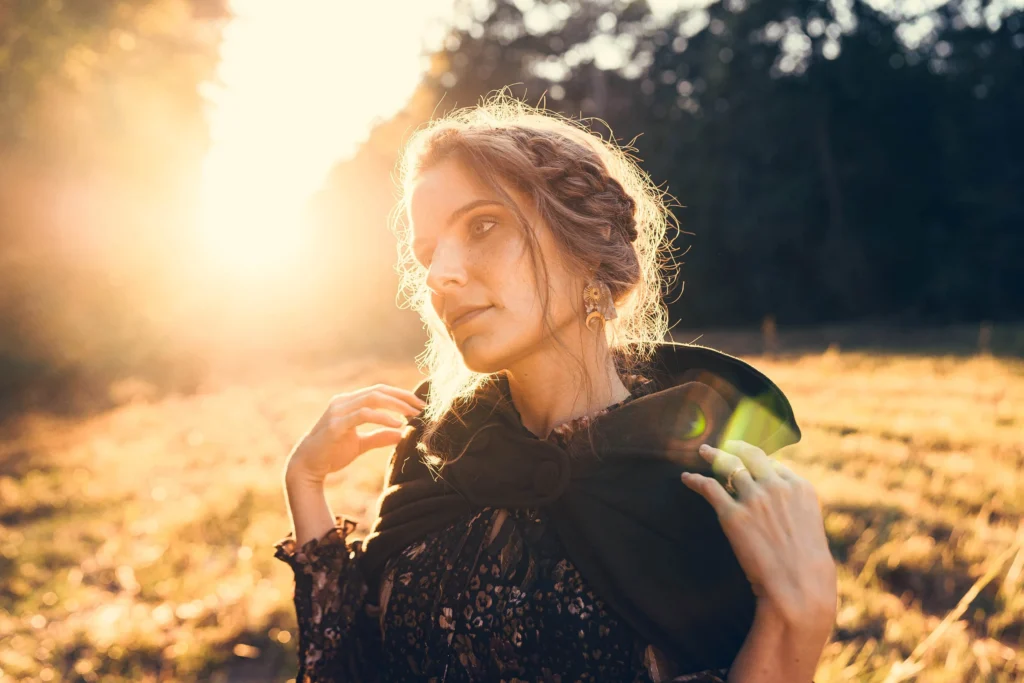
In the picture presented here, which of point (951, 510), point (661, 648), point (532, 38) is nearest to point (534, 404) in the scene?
point (661, 648)

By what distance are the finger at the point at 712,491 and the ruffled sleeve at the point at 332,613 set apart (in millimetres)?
1013

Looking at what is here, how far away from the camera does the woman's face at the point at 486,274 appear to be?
160cm

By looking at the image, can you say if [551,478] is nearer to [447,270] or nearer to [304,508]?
[447,270]

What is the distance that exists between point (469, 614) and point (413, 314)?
21733 millimetres

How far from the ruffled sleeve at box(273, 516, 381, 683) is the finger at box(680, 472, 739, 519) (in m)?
1.01

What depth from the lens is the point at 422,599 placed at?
1668mm

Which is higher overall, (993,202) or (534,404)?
(993,202)

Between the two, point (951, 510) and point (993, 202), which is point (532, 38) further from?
point (951, 510)

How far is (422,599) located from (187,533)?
14.2ft

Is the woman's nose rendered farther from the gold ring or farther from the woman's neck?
the gold ring

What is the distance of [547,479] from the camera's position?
1.53 metres

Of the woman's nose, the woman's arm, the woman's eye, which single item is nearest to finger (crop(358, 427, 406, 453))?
the woman's nose

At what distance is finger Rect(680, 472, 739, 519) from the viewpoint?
4.02 ft

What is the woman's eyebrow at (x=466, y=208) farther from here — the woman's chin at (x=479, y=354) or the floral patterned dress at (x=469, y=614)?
the floral patterned dress at (x=469, y=614)
